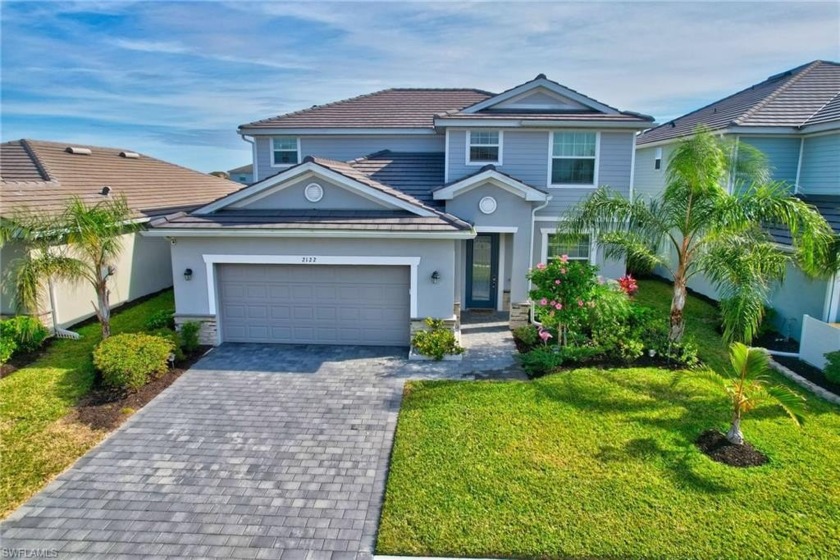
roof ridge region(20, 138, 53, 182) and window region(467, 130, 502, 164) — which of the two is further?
window region(467, 130, 502, 164)

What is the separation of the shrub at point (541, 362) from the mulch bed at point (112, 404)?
7.66m

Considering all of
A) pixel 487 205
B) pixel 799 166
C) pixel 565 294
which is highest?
pixel 799 166

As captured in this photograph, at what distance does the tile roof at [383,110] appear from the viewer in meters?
17.3

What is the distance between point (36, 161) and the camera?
15492 millimetres

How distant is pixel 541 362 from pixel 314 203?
22.1 feet

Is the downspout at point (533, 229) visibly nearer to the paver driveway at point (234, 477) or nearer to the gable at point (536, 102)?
the gable at point (536, 102)

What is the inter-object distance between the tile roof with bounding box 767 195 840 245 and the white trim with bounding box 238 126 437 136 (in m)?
10.6

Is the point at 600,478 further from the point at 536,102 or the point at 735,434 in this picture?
the point at 536,102

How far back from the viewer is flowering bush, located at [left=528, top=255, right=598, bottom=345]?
1107 centimetres

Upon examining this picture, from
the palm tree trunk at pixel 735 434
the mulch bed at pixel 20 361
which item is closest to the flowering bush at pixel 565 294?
the palm tree trunk at pixel 735 434

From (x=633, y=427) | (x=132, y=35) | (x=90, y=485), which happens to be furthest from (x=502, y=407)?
(x=132, y=35)

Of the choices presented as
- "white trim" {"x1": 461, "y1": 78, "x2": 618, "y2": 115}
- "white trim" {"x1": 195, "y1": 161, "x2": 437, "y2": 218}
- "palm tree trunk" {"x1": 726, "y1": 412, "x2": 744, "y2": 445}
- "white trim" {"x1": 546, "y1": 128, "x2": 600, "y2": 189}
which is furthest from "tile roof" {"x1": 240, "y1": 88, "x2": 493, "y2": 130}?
"palm tree trunk" {"x1": 726, "y1": 412, "x2": 744, "y2": 445}

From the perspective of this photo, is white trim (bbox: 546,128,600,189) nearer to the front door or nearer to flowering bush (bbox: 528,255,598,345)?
the front door

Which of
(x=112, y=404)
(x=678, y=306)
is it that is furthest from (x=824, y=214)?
(x=112, y=404)
